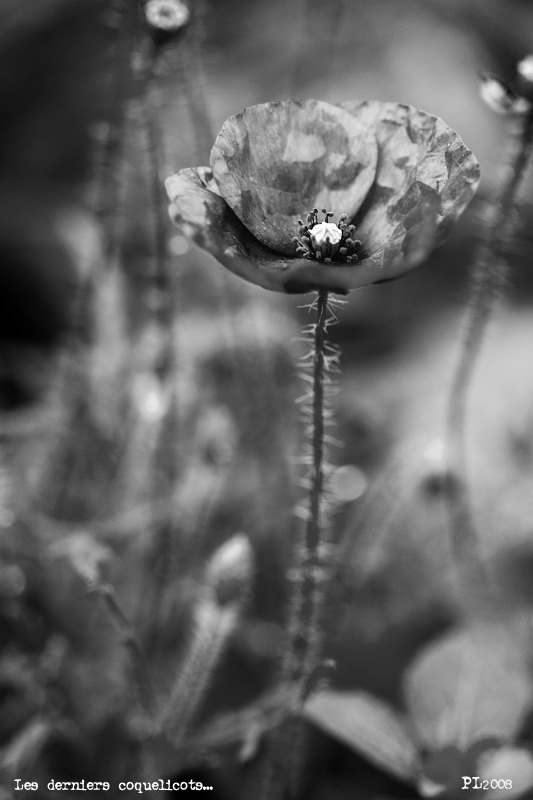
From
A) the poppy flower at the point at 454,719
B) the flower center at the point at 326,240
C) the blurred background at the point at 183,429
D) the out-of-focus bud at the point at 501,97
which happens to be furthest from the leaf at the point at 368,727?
the out-of-focus bud at the point at 501,97

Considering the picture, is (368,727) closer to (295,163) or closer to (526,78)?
(295,163)

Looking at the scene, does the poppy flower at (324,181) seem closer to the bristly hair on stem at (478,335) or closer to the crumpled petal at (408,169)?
the crumpled petal at (408,169)

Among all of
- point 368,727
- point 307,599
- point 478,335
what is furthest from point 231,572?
point 478,335

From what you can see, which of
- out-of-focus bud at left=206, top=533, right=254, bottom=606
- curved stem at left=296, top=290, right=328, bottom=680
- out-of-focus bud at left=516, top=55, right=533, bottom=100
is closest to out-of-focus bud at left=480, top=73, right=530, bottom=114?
out-of-focus bud at left=516, top=55, right=533, bottom=100

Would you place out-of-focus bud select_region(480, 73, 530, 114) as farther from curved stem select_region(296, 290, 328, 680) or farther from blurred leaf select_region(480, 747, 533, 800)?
blurred leaf select_region(480, 747, 533, 800)

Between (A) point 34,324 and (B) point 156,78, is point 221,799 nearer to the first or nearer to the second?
(B) point 156,78

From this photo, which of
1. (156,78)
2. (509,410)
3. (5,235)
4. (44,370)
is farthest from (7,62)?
(509,410)
